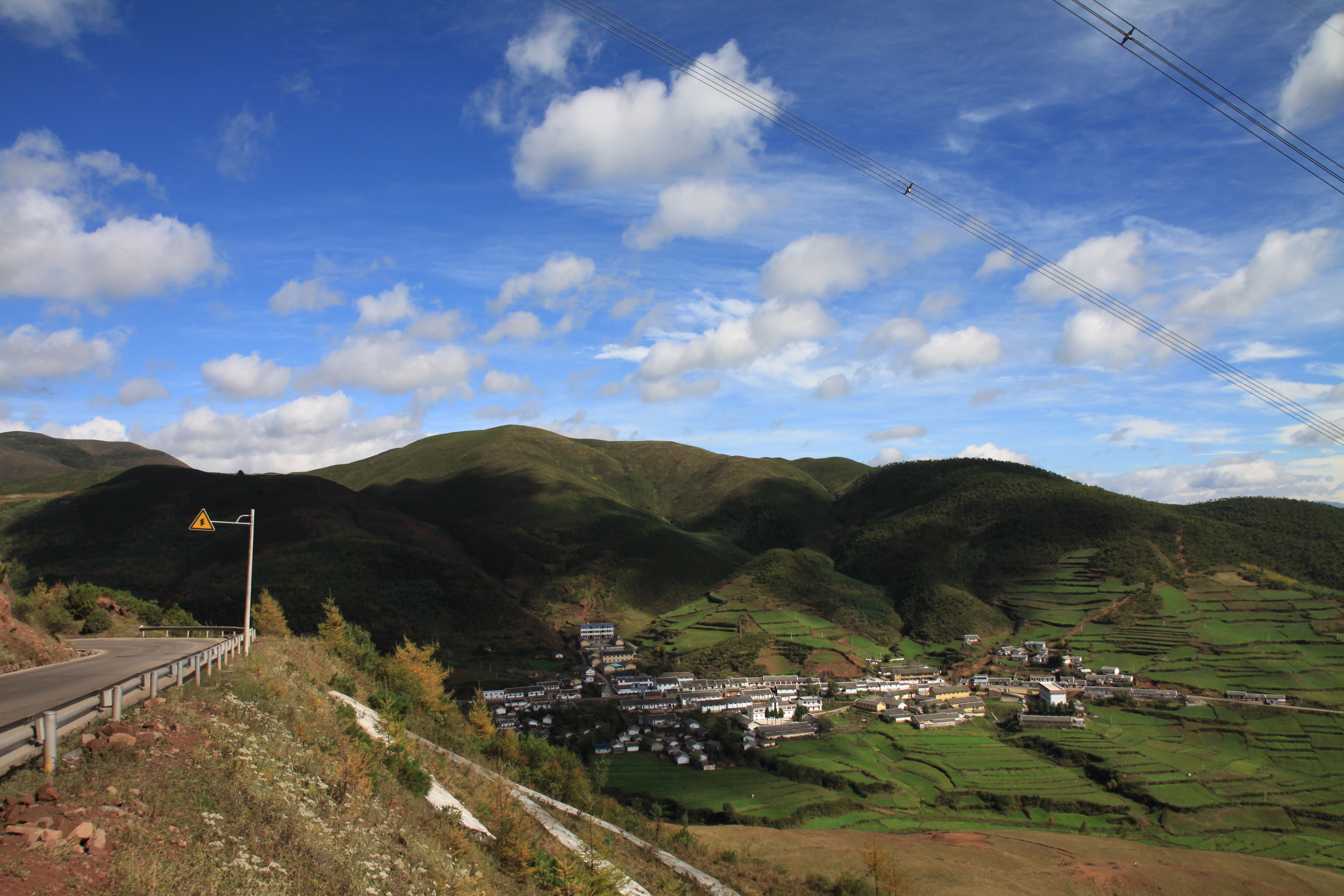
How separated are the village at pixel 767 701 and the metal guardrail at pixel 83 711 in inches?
1385

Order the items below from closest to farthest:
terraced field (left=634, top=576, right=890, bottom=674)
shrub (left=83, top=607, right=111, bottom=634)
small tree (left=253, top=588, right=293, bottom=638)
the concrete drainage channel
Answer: the concrete drainage channel, shrub (left=83, top=607, right=111, bottom=634), small tree (left=253, top=588, right=293, bottom=638), terraced field (left=634, top=576, right=890, bottom=674)

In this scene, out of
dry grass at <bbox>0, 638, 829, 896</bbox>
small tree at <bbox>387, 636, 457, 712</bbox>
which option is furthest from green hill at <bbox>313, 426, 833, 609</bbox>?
dry grass at <bbox>0, 638, 829, 896</bbox>

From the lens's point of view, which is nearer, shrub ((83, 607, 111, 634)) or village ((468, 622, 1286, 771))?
shrub ((83, 607, 111, 634))

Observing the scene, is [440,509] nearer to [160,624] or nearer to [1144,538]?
[160,624]

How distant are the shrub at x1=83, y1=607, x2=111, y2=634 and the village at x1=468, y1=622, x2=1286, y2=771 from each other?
84.2 feet

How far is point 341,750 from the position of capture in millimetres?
12078

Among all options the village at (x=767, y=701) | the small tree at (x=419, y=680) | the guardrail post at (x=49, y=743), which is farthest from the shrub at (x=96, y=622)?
the village at (x=767, y=701)

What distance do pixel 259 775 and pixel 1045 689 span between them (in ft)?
233

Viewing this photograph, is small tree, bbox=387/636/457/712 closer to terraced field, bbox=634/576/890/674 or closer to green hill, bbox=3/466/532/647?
green hill, bbox=3/466/532/647

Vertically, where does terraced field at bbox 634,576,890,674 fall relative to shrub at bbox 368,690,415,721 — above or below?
below

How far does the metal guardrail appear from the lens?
7.15 meters

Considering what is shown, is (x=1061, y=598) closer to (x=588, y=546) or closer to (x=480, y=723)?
(x=588, y=546)

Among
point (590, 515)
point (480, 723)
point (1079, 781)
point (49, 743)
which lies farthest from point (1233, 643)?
point (590, 515)

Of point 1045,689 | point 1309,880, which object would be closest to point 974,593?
point 1045,689
